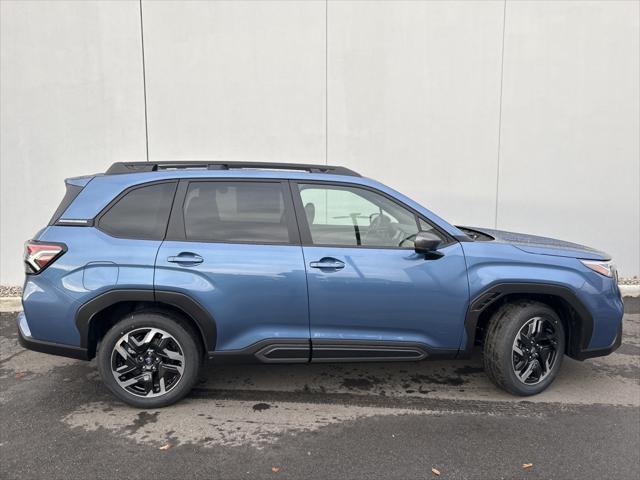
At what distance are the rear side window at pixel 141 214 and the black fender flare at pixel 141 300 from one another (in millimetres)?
413

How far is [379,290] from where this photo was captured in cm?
329

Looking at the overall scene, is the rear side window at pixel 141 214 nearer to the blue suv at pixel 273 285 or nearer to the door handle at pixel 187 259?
the blue suv at pixel 273 285

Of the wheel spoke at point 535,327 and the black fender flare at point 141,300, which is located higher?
the black fender flare at point 141,300

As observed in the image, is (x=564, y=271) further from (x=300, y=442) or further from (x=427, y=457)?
(x=300, y=442)

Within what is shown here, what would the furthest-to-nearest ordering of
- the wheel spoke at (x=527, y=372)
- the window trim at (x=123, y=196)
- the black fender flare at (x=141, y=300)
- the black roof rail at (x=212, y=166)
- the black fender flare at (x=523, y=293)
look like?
the black roof rail at (x=212, y=166)
the wheel spoke at (x=527, y=372)
the black fender flare at (x=523, y=293)
the window trim at (x=123, y=196)
the black fender flare at (x=141, y=300)

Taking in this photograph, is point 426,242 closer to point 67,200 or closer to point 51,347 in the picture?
point 67,200

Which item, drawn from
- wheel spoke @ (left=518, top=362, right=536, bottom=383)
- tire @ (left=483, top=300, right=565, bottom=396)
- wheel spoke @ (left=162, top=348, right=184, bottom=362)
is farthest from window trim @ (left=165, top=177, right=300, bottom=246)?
wheel spoke @ (left=518, top=362, right=536, bottom=383)

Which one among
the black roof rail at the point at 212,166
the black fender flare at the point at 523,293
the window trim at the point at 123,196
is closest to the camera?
the window trim at the point at 123,196

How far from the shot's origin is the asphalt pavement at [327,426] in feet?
8.84

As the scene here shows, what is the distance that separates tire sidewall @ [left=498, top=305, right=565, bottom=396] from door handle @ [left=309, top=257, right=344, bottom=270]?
54.5 inches

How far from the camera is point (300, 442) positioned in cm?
294

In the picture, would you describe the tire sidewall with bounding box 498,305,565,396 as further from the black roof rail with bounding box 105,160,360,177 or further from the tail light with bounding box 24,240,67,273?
the tail light with bounding box 24,240,67,273

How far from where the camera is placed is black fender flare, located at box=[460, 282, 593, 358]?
3402 millimetres

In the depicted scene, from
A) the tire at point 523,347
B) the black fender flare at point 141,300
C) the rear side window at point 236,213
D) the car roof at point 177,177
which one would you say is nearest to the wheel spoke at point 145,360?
the black fender flare at point 141,300
